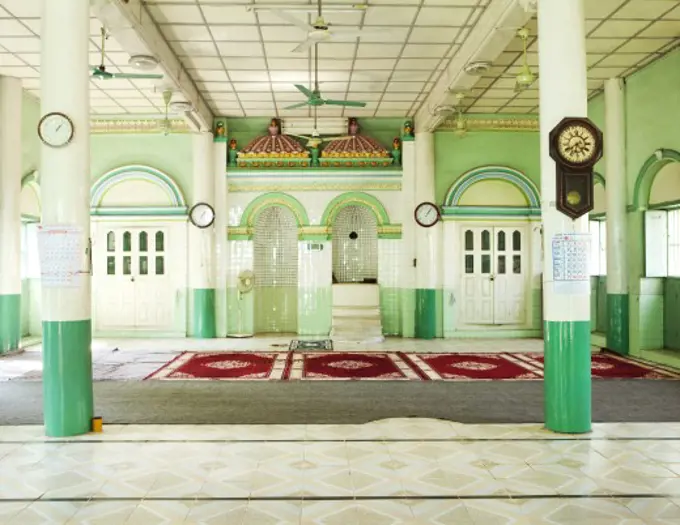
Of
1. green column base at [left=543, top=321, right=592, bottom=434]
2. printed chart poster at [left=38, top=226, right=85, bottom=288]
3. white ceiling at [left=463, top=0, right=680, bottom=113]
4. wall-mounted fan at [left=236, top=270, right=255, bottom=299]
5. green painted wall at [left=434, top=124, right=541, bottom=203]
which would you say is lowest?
green column base at [left=543, top=321, right=592, bottom=434]

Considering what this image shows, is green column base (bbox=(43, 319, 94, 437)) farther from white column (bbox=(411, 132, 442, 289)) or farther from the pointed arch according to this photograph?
the pointed arch

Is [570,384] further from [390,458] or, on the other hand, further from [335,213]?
[335,213]

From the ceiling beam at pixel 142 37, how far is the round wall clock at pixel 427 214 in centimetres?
418

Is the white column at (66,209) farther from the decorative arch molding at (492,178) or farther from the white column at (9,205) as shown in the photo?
the decorative arch molding at (492,178)

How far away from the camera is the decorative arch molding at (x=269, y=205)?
11383mm

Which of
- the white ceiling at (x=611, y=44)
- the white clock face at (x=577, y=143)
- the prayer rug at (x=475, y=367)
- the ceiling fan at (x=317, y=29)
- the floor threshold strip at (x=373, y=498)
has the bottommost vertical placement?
the floor threshold strip at (x=373, y=498)

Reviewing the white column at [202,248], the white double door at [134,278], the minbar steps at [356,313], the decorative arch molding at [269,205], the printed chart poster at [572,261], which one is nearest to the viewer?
the printed chart poster at [572,261]

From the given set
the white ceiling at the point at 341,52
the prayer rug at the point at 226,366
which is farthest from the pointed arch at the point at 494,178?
the prayer rug at the point at 226,366

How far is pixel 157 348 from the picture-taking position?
976 cm

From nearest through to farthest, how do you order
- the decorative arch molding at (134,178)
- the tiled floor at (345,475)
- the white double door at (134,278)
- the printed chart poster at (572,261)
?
the tiled floor at (345,475) < the printed chart poster at (572,261) < the decorative arch molding at (134,178) < the white double door at (134,278)

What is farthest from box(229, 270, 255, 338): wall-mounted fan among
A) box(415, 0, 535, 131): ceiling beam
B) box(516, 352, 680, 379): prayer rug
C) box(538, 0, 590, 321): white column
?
box(538, 0, 590, 321): white column

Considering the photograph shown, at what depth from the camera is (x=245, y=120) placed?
37.9 feet

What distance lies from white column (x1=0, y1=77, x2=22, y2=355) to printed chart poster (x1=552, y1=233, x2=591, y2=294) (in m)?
7.61

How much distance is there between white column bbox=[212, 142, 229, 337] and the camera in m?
11.3
